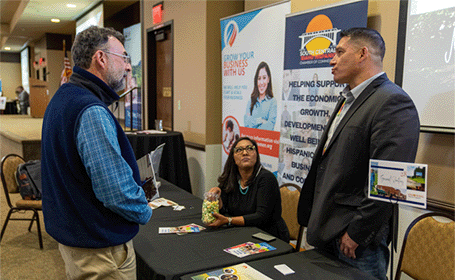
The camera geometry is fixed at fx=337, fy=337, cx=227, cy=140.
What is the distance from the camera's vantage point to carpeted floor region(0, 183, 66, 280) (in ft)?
8.75

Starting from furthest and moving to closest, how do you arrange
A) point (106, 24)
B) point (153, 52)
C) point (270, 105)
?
point (106, 24), point (153, 52), point (270, 105)

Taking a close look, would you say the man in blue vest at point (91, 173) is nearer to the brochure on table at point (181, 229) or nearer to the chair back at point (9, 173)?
the brochure on table at point (181, 229)

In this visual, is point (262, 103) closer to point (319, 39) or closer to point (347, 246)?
point (319, 39)

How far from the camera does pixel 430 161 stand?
199cm

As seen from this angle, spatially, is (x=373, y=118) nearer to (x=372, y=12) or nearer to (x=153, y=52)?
(x=372, y=12)

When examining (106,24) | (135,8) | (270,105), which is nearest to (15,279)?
(270,105)

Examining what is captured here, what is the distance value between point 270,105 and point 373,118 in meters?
1.77

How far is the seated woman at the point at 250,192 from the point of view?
2.12 meters

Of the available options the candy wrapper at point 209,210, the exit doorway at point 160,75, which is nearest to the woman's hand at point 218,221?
the candy wrapper at point 209,210

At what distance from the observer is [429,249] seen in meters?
1.66

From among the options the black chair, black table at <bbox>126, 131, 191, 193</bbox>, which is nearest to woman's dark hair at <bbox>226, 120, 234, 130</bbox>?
black table at <bbox>126, 131, 191, 193</bbox>

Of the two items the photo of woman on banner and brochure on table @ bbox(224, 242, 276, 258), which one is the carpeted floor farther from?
the photo of woman on banner

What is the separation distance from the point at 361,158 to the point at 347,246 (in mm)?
366

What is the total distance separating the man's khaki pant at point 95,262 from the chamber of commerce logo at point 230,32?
2.70 meters
